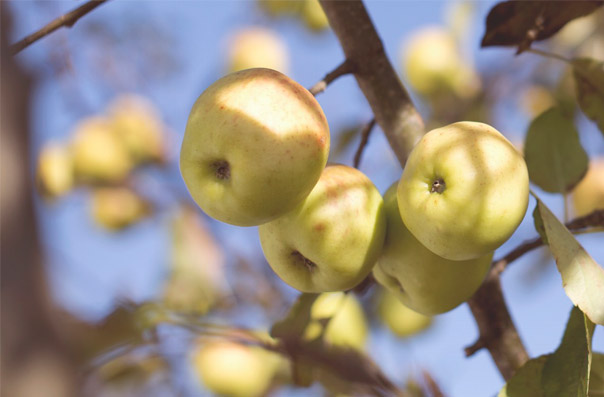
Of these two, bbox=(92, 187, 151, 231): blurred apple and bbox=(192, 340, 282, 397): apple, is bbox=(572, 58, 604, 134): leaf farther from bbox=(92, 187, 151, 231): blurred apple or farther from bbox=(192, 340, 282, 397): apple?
bbox=(92, 187, 151, 231): blurred apple

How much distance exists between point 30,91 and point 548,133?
751mm

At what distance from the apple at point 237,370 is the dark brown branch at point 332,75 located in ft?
3.20

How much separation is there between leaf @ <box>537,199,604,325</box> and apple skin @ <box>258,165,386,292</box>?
0.16 metres

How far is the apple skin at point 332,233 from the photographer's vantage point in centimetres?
67

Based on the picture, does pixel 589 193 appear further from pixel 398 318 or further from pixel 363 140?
pixel 363 140

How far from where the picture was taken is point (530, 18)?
2.72 ft

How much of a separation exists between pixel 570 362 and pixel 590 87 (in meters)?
0.39

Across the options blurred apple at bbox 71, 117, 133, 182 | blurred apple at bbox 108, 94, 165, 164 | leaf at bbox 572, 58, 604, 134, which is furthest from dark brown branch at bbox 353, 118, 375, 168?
blurred apple at bbox 108, 94, 165, 164

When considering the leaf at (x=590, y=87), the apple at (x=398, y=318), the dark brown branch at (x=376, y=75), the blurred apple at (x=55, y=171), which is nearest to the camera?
the dark brown branch at (x=376, y=75)

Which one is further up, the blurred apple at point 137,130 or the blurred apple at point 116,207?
the blurred apple at point 137,130

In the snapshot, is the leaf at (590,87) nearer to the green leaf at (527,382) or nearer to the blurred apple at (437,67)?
the green leaf at (527,382)

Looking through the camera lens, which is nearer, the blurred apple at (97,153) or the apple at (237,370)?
the apple at (237,370)

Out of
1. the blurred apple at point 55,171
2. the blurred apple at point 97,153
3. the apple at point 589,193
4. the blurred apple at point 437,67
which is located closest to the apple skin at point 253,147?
the apple at point 589,193

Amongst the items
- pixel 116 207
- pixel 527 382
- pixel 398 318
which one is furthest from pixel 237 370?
pixel 527 382
